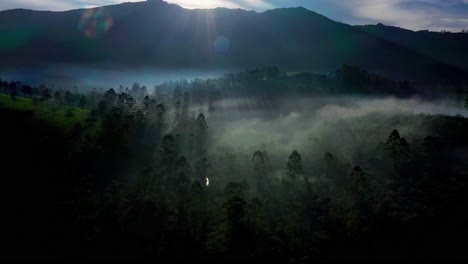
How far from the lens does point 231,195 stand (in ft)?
438

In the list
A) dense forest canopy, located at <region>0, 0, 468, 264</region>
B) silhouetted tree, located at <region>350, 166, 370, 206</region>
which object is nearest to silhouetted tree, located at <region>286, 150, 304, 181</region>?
dense forest canopy, located at <region>0, 0, 468, 264</region>

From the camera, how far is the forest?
10950 cm

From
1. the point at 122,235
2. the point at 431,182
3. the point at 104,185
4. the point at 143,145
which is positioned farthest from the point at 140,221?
the point at 431,182

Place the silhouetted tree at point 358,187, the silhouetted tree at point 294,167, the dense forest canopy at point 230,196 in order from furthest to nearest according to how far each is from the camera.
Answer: the silhouetted tree at point 294,167 → the silhouetted tree at point 358,187 → the dense forest canopy at point 230,196

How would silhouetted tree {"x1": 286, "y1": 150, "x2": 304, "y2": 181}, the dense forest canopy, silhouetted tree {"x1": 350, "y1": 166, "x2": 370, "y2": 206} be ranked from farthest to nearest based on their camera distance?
silhouetted tree {"x1": 286, "y1": 150, "x2": 304, "y2": 181} → silhouetted tree {"x1": 350, "y1": 166, "x2": 370, "y2": 206} → the dense forest canopy

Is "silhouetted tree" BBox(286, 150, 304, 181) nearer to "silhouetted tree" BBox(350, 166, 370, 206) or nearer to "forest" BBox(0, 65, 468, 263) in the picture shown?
"forest" BBox(0, 65, 468, 263)

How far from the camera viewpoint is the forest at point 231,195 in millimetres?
109500

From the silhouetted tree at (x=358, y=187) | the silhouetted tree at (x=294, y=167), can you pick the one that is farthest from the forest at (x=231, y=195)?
the silhouetted tree at (x=294, y=167)

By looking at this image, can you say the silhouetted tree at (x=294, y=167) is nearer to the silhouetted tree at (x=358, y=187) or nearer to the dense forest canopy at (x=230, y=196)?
the dense forest canopy at (x=230, y=196)

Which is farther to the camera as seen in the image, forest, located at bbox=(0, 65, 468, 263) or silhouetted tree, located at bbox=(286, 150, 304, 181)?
silhouetted tree, located at bbox=(286, 150, 304, 181)

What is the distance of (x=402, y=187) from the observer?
130m

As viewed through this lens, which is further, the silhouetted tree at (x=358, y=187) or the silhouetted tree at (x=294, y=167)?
the silhouetted tree at (x=294, y=167)

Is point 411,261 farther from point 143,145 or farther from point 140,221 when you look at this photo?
point 143,145

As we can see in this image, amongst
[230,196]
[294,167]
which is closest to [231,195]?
[230,196]
